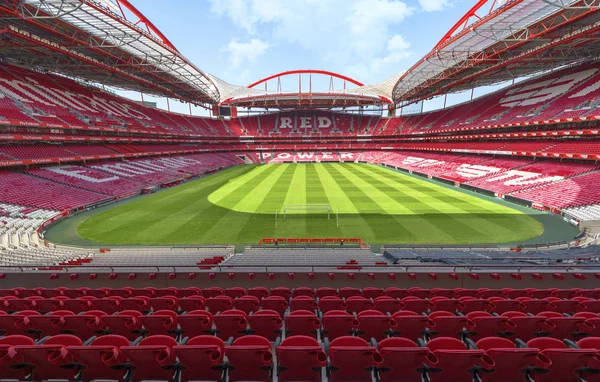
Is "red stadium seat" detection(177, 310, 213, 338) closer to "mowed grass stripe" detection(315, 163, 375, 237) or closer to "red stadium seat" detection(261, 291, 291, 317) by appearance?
"red stadium seat" detection(261, 291, 291, 317)

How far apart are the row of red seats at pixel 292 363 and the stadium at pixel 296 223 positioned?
2 cm

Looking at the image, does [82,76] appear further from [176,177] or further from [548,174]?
[548,174]

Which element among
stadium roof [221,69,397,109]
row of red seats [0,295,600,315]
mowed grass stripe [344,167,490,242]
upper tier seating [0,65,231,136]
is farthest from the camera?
stadium roof [221,69,397,109]

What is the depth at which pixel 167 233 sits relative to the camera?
19.7 metres

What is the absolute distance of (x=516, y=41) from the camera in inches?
1174

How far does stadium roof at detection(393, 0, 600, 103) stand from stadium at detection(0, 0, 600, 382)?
29 cm

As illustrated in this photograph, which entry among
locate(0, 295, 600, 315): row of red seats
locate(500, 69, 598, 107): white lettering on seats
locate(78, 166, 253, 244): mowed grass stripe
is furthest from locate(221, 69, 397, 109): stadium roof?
locate(0, 295, 600, 315): row of red seats

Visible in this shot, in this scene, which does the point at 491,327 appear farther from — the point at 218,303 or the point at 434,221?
the point at 434,221

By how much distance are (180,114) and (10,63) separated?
35.8 m

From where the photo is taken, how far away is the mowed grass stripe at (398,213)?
63.1ft

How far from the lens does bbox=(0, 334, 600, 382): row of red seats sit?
3.29 meters

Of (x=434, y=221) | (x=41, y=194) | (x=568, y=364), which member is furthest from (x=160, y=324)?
(x=41, y=194)

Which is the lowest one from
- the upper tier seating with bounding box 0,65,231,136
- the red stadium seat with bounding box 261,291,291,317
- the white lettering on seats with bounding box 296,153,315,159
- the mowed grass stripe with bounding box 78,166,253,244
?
the mowed grass stripe with bounding box 78,166,253,244

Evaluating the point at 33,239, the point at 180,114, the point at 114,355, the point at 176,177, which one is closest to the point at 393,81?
the point at 176,177
